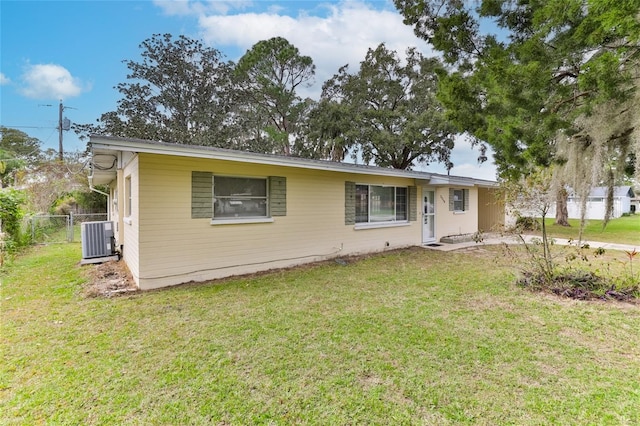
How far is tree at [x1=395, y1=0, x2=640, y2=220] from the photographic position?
3.27 m

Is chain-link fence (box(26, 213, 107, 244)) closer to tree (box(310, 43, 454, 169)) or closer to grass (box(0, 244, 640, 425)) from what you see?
grass (box(0, 244, 640, 425))

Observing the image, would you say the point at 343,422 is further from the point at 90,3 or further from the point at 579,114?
the point at 90,3

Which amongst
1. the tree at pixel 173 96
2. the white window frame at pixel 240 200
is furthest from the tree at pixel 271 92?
the white window frame at pixel 240 200

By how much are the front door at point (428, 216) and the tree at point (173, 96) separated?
11.8 metres

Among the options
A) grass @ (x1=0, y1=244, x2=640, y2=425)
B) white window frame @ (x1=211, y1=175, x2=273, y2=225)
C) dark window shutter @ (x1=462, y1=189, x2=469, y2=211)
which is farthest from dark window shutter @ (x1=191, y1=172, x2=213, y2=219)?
dark window shutter @ (x1=462, y1=189, x2=469, y2=211)

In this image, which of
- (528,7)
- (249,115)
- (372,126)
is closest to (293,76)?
(249,115)

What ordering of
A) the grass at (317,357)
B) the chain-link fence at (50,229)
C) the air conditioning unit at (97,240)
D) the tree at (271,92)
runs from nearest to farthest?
the grass at (317,357) → the air conditioning unit at (97,240) → the chain-link fence at (50,229) → the tree at (271,92)

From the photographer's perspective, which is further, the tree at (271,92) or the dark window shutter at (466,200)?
the tree at (271,92)

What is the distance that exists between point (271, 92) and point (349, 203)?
12.9 metres

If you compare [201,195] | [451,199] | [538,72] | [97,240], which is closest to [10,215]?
[97,240]

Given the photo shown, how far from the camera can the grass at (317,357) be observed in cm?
233

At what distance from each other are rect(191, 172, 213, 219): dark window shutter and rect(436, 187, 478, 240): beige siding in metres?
A: 8.67

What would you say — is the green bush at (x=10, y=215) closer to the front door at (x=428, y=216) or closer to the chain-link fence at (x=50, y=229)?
the chain-link fence at (x=50, y=229)

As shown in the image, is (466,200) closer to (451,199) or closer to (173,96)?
(451,199)
